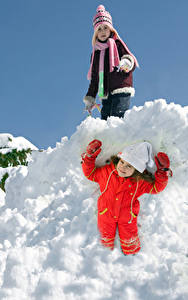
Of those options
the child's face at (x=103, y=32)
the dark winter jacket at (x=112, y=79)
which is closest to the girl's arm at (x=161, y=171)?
the dark winter jacket at (x=112, y=79)

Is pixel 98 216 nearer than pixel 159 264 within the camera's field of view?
No

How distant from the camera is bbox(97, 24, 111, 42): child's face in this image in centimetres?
328

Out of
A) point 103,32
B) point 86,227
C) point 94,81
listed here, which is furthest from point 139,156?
point 103,32

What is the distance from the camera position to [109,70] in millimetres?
3234

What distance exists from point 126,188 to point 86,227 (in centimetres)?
50

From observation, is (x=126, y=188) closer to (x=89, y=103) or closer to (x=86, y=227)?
(x=86, y=227)

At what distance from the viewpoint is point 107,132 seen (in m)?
2.46

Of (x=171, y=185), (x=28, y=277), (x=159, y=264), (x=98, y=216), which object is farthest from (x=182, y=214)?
(x=28, y=277)

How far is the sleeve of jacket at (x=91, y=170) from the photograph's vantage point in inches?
88.9

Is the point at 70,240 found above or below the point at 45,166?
below

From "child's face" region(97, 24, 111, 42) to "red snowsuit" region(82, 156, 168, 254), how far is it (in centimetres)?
186

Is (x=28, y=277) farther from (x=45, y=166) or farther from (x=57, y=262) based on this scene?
(x=45, y=166)

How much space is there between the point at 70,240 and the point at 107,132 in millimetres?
1038

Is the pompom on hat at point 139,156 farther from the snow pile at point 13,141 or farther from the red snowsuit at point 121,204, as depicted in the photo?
the snow pile at point 13,141
